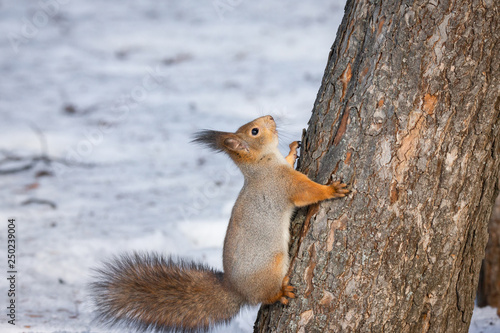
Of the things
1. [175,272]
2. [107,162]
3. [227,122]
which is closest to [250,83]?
[227,122]

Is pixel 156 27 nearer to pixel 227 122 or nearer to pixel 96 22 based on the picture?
pixel 96 22

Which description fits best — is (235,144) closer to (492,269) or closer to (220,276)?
(220,276)

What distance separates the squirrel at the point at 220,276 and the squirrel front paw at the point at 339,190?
17cm

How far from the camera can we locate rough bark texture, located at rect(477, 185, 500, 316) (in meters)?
2.90

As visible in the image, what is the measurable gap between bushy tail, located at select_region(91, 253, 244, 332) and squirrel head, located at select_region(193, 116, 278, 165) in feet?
1.80

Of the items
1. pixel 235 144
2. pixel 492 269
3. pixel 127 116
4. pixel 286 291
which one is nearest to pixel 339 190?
pixel 286 291

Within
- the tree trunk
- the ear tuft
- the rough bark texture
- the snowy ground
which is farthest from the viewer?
the snowy ground

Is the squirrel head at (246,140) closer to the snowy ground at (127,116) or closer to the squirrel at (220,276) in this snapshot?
the squirrel at (220,276)

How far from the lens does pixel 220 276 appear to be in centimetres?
226

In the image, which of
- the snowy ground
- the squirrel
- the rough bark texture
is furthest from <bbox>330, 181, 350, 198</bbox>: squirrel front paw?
the rough bark texture

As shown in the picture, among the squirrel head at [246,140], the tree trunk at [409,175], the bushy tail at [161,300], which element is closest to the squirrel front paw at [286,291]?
the tree trunk at [409,175]

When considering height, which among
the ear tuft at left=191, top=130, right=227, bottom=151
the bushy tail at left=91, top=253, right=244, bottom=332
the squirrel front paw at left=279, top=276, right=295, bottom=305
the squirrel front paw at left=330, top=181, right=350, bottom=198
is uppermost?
the ear tuft at left=191, top=130, right=227, bottom=151

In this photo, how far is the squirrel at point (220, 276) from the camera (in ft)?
6.77

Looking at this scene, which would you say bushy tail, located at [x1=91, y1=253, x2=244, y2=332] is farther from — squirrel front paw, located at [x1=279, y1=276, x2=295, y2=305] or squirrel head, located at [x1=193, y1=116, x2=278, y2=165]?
squirrel head, located at [x1=193, y1=116, x2=278, y2=165]
